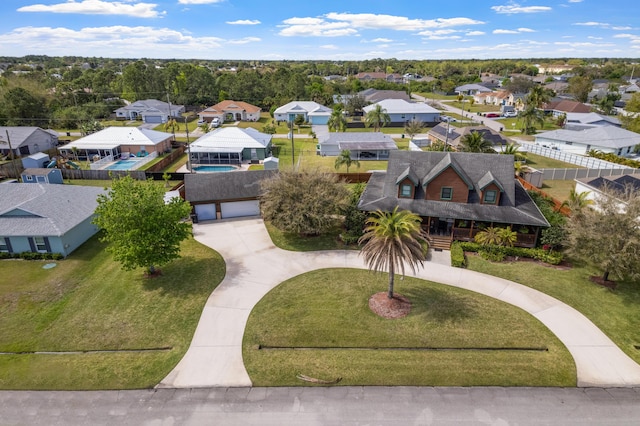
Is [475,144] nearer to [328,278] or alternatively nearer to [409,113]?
[328,278]

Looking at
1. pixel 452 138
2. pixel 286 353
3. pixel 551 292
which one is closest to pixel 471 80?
pixel 452 138

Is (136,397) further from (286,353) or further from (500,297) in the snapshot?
(500,297)

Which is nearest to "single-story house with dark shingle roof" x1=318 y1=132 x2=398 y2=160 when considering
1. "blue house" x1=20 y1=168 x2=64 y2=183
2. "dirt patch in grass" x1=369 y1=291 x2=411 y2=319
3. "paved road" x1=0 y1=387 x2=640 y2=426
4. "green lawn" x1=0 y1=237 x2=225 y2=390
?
"green lawn" x1=0 y1=237 x2=225 y2=390

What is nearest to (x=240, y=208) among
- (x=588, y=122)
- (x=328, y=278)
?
(x=328, y=278)

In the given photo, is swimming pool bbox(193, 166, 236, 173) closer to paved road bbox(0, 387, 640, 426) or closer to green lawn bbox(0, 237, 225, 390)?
green lawn bbox(0, 237, 225, 390)

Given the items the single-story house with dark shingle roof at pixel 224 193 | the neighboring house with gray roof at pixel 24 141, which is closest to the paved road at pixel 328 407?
the single-story house with dark shingle roof at pixel 224 193
